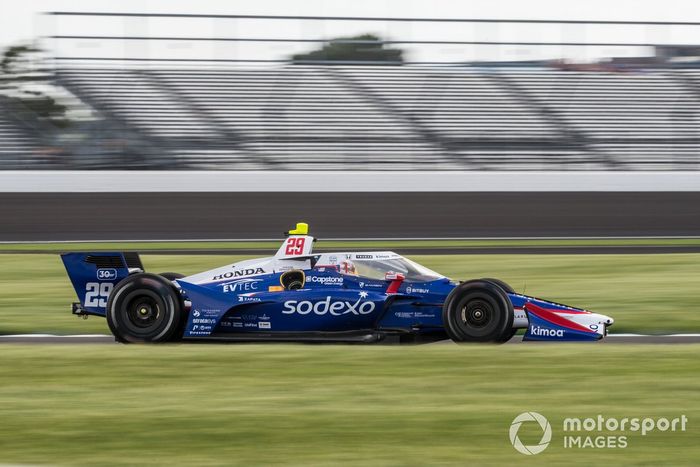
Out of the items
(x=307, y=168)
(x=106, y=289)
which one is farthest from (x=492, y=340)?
(x=307, y=168)

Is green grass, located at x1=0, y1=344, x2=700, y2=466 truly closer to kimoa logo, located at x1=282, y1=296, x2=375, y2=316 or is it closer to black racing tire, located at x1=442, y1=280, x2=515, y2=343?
black racing tire, located at x1=442, y1=280, x2=515, y2=343

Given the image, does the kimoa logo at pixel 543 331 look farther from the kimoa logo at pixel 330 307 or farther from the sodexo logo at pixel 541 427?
the sodexo logo at pixel 541 427

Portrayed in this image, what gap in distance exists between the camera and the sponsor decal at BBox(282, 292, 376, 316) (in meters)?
7.74

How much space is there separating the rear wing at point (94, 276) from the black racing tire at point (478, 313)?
254cm

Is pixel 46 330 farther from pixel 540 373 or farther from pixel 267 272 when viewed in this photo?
pixel 540 373

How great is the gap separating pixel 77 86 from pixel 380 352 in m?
16.0

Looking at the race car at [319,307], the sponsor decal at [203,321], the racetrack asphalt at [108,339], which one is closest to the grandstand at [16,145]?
the racetrack asphalt at [108,339]

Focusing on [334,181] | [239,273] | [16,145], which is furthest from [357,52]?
[239,273]

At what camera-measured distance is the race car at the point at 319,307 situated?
7605 mm

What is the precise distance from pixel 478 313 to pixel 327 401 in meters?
2.04

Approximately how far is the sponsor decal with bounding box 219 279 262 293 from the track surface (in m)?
10.4

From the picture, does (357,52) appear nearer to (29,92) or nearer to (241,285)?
(29,92)

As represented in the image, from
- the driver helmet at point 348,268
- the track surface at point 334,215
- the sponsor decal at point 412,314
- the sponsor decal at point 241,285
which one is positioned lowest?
the sponsor decal at point 412,314

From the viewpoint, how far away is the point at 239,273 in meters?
7.96
